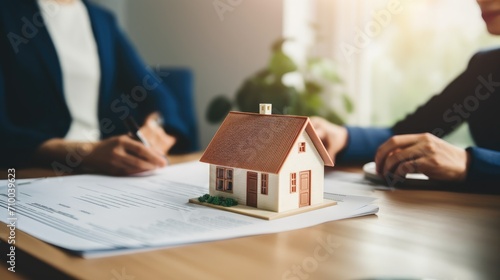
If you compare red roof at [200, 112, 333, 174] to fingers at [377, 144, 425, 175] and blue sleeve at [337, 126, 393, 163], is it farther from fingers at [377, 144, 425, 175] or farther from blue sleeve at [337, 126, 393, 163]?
blue sleeve at [337, 126, 393, 163]

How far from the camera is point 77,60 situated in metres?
1.73

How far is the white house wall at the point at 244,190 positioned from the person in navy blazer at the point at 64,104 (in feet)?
1.01

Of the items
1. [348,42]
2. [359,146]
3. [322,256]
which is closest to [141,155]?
[359,146]

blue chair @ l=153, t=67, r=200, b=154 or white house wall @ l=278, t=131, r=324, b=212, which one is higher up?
blue chair @ l=153, t=67, r=200, b=154

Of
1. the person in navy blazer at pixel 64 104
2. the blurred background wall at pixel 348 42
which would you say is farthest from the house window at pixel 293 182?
the blurred background wall at pixel 348 42

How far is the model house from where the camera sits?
2.19 feet

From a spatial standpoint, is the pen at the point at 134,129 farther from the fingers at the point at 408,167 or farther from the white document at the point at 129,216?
the fingers at the point at 408,167

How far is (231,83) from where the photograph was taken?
2.38 metres

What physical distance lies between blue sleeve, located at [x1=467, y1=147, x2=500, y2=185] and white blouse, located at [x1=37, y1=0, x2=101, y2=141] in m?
1.20

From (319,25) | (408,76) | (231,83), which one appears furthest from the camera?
(231,83)

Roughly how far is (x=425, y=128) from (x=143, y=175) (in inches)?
26.6

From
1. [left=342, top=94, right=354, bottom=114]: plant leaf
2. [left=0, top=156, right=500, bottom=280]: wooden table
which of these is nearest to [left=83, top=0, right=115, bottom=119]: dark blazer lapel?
[left=342, top=94, right=354, bottom=114]: plant leaf

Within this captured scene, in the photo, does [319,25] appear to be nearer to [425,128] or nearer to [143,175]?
[425,128]

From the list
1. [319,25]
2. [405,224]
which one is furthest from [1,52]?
[405,224]
